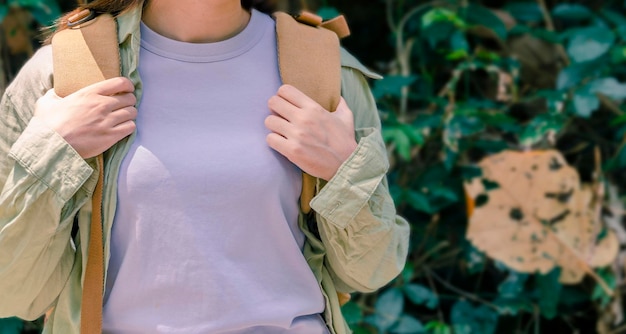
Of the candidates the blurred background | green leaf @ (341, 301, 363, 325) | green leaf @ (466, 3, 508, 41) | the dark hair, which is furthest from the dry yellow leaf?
the dark hair

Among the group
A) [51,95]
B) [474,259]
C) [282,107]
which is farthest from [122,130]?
[474,259]

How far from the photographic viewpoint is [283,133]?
1.44 meters

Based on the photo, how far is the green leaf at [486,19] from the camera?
263cm

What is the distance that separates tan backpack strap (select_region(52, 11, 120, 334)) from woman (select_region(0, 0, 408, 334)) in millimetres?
17

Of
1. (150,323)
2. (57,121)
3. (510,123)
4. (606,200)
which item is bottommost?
(606,200)

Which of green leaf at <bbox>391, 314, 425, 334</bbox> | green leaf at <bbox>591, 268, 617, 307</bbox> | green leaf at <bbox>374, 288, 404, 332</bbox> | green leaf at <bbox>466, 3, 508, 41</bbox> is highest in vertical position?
green leaf at <bbox>466, 3, 508, 41</bbox>

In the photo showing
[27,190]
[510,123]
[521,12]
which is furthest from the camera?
[521,12]

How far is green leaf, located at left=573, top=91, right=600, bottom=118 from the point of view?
2.42 metres

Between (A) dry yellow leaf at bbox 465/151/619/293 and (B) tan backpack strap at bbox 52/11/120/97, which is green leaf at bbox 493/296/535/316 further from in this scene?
(B) tan backpack strap at bbox 52/11/120/97

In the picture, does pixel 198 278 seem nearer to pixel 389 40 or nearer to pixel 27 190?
pixel 27 190

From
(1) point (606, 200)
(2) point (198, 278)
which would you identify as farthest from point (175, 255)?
(1) point (606, 200)

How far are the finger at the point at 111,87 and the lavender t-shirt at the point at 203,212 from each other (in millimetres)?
45

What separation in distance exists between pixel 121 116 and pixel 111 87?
4 centimetres

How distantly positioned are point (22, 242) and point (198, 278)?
0.79 feet
